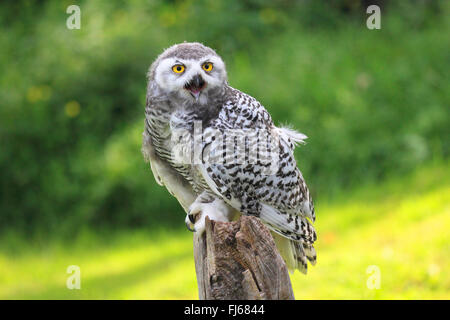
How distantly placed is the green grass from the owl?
1678 mm

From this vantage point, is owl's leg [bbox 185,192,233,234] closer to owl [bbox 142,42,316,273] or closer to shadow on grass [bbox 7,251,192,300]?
owl [bbox 142,42,316,273]

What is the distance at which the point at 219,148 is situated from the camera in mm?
3078

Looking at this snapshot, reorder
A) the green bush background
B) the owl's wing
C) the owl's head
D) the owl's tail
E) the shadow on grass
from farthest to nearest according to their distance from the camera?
1. the green bush background
2. the shadow on grass
3. the owl's tail
4. the owl's wing
5. the owl's head

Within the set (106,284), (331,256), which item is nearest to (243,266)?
(331,256)

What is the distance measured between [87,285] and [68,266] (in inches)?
30.2

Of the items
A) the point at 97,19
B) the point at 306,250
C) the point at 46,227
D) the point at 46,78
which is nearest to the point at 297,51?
the point at 97,19

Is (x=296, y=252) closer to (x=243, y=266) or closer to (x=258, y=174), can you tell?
(x=258, y=174)

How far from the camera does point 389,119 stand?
7.58 metres

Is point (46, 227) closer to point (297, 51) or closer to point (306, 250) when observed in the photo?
point (297, 51)

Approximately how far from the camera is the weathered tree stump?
2.56 metres

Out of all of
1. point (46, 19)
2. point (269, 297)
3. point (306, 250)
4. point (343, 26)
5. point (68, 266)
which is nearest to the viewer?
point (269, 297)

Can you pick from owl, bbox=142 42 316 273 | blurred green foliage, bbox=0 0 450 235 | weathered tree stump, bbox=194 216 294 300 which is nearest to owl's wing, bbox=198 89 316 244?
owl, bbox=142 42 316 273

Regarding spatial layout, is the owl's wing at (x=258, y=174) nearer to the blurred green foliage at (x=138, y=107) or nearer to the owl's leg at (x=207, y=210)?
the owl's leg at (x=207, y=210)
